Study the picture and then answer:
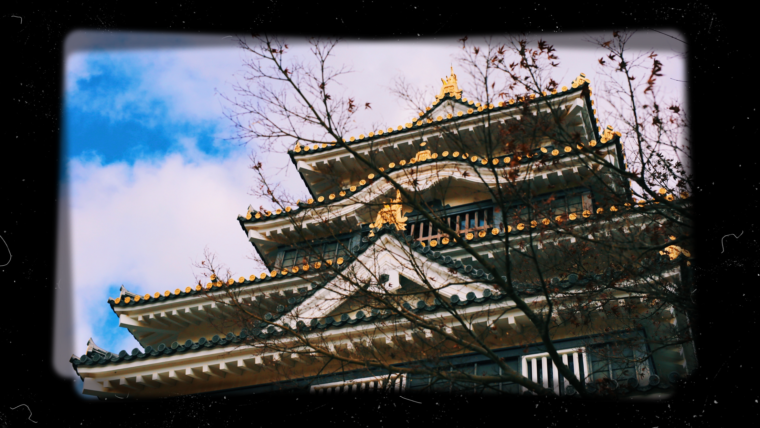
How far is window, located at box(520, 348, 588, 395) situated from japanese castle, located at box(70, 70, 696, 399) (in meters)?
0.02

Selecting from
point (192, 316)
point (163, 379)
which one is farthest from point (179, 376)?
point (192, 316)

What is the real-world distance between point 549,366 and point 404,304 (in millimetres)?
2120

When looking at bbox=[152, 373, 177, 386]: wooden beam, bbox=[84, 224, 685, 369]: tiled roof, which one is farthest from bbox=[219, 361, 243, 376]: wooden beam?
bbox=[152, 373, 177, 386]: wooden beam

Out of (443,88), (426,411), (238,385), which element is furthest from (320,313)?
(443,88)

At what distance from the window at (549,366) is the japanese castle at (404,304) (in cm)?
2

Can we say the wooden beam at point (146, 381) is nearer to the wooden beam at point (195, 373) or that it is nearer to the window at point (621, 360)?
the wooden beam at point (195, 373)

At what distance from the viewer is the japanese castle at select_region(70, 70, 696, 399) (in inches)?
291

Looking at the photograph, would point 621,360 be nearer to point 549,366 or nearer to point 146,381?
point 549,366

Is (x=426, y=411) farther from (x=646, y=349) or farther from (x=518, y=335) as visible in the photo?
(x=646, y=349)

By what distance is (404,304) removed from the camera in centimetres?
851

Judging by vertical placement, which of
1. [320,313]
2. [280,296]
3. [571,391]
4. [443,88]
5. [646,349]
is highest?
[443,88]

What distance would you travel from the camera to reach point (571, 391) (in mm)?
7141

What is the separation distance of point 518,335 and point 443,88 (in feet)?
35.3

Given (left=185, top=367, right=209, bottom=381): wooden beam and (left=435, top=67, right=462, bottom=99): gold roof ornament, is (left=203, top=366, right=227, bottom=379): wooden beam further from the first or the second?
(left=435, top=67, right=462, bottom=99): gold roof ornament
